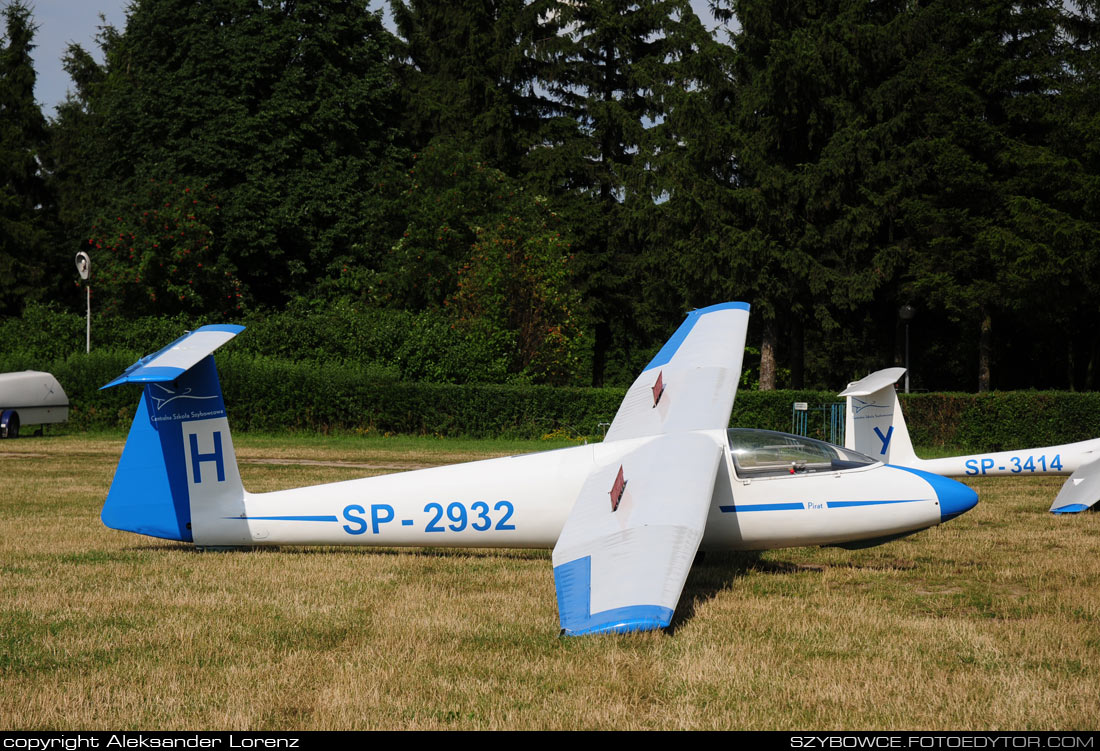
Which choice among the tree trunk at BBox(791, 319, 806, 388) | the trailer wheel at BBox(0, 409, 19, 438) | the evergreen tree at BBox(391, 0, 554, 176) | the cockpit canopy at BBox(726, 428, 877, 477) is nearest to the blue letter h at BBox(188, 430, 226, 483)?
the cockpit canopy at BBox(726, 428, 877, 477)

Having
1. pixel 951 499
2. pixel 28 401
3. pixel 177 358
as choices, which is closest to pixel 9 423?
pixel 28 401

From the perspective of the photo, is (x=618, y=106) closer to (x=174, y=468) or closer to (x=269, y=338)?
(x=269, y=338)

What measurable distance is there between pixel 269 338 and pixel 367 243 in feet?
31.2

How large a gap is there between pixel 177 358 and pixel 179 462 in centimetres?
125

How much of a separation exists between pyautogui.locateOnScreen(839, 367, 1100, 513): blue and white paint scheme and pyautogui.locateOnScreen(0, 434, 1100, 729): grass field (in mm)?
2517

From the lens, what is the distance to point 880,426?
578 inches

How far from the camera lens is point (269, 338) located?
35.2 meters

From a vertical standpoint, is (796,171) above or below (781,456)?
above

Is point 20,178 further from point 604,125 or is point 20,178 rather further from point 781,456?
point 781,456

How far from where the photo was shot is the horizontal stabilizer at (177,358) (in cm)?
852

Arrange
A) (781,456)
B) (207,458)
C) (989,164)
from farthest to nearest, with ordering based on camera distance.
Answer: (989,164), (207,458), (781,456)

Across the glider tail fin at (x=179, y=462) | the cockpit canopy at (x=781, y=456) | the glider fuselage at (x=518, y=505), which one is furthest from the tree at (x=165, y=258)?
the cockpit canopy at (x=781, y=456)

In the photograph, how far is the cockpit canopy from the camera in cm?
935

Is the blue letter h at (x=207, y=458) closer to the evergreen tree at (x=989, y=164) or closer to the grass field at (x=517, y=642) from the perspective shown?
the grass field at (x=517, y=642)
